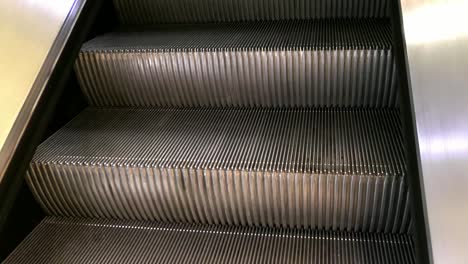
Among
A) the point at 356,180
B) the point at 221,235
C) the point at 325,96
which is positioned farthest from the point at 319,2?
the point at 221,235

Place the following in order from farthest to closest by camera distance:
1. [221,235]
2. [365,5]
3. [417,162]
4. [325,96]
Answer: [365,5] → [325,96] → [221,235] → [417,162]

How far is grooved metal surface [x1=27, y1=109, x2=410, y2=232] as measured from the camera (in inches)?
44.0

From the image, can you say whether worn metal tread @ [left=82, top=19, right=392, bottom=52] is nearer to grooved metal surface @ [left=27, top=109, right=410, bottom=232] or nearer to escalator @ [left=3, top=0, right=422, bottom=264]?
escalator @ [left=3, top=0, right=422, bottom=264]

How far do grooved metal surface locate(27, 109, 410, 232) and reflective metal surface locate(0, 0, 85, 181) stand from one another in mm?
109

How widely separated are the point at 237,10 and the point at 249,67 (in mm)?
355

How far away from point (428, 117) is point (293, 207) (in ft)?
1.49

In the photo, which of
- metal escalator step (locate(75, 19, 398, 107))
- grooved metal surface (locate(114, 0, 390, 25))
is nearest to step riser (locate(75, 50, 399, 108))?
metal escalator step (locate(75, 19, 398, 107))

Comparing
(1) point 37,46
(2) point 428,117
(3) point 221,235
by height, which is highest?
(1) point 37,46

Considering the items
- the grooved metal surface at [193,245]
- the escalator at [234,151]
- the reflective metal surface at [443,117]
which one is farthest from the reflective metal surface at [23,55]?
the reflective metal surface at [443,117]

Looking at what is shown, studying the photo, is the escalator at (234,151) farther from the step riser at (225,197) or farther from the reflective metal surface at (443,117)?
the reflective metal surface at (443,117)

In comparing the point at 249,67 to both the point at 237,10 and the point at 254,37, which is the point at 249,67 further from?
the point at 237,10

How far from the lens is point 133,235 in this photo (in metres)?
1.26

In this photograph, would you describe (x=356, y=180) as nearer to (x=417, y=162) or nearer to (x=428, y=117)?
(x=417, y=162)

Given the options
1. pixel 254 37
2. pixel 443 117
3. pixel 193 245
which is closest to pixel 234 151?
pixel 193 245
